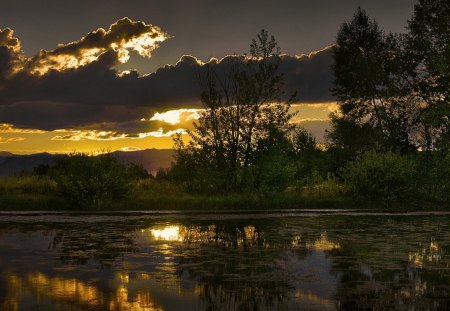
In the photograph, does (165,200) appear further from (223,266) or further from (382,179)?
(223,266)

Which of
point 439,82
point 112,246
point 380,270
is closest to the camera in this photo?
point 380,270

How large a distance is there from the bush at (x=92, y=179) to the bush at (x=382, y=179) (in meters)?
A: 14.2

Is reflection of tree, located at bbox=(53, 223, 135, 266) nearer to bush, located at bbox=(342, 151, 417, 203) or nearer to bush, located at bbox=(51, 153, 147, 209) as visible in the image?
bush, located at bbox=(51, 153, 147, 209)

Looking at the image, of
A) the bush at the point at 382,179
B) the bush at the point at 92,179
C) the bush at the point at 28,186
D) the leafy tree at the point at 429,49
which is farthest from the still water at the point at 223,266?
the leafy tree at the point at 429,49

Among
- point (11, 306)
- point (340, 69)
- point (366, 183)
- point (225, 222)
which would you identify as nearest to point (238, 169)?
point (366, 183)

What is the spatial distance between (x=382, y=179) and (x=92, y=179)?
1757 centimetres

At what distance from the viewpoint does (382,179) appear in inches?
1508

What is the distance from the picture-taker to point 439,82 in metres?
48.5

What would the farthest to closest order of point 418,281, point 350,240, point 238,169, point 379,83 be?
1. point 379,83
2. point 238,169
3. point 350,240
4. point 418,281

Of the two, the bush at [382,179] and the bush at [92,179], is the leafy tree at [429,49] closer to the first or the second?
the bush at [382,179]

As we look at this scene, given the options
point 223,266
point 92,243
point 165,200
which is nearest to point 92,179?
point 165,200

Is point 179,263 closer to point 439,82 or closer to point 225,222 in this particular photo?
point 225,222

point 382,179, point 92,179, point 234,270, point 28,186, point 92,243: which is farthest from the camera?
point 382,179

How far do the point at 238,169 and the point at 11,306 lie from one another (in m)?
29.2
